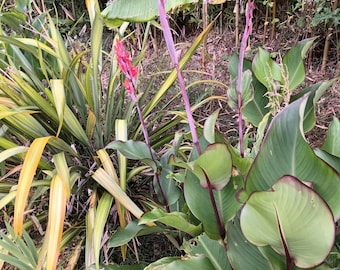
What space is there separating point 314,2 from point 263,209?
83.0 inches

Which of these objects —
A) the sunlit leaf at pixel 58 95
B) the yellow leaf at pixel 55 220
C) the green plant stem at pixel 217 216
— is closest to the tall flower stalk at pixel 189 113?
the green plant stem at pixel 217 216

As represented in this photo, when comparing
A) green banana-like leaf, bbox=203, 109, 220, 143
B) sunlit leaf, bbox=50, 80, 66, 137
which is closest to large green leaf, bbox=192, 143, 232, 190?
green banana-like leaf, bbox=203, 109, 220, 143

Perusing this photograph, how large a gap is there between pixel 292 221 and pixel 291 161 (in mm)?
117

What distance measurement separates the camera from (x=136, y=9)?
1248 mm

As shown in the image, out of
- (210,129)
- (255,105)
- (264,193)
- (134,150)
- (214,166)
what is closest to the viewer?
(264,193)

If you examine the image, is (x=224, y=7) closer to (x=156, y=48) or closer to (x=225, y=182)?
(x=156, y=48)

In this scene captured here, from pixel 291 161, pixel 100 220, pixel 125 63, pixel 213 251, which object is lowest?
pixel 100 220

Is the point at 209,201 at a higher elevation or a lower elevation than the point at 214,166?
lower

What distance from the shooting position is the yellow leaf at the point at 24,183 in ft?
3.92

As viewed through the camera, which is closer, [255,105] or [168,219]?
[168,219]

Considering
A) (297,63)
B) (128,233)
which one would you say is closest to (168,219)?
(128,233)

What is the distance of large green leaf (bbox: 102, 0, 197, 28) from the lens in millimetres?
1216

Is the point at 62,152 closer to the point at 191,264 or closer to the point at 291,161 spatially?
the point at 191,264

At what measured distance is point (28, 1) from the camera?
1.97 metres
